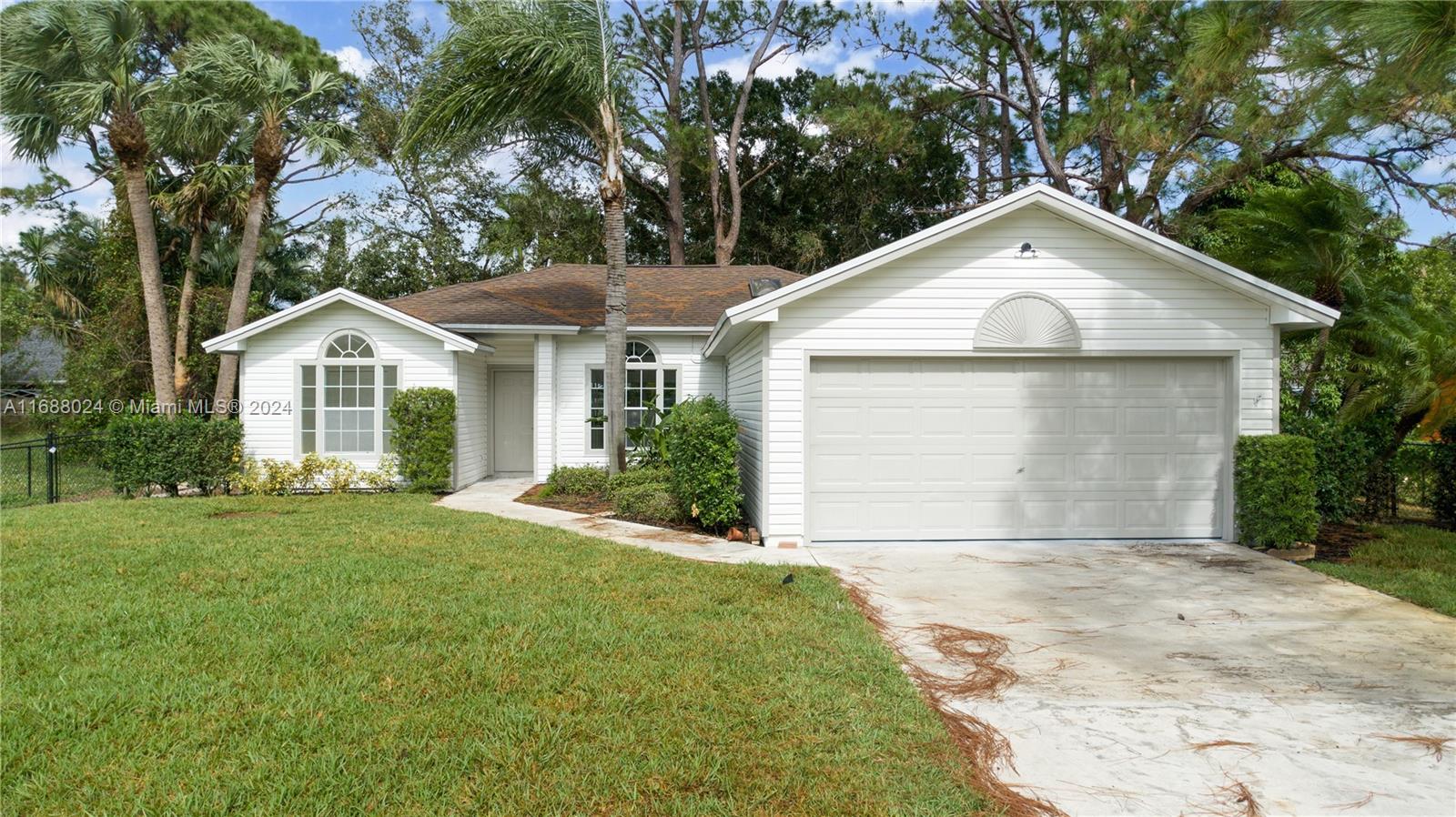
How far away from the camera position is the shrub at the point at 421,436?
13070mm

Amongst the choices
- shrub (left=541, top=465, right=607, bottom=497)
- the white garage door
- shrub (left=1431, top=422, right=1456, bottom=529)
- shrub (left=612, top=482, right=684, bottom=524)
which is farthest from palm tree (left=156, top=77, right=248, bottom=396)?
shrub (left=1431, top=422, right=1456, bottom=529)

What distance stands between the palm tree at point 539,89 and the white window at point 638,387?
2360 mm

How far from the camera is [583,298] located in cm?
1638

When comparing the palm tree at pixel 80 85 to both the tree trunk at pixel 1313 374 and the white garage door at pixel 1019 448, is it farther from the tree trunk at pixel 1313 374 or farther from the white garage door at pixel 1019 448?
the tree trunk at pixel 1313 374

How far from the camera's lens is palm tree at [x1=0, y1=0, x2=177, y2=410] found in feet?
44.0

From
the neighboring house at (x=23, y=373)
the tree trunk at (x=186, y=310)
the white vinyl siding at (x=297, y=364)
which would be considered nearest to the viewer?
the white vinyl siding at (x=297, y=364)

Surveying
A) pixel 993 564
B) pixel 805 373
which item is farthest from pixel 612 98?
pixel 993 564

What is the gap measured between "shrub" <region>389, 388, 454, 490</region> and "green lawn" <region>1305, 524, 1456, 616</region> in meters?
12.2

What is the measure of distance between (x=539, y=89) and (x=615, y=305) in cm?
341

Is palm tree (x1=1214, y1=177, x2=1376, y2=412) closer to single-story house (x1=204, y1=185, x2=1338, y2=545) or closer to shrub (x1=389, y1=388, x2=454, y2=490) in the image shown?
single-story house (x1=204, y1=185, x2=1338, y2=545)

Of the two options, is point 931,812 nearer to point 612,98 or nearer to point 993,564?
point 993,564

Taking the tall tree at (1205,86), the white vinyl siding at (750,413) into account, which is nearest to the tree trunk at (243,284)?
the white vinyl siding at (750,413)

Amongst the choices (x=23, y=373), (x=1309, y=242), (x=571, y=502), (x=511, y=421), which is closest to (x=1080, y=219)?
(x=1309, y=242)

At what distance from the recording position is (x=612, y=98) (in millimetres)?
12156
